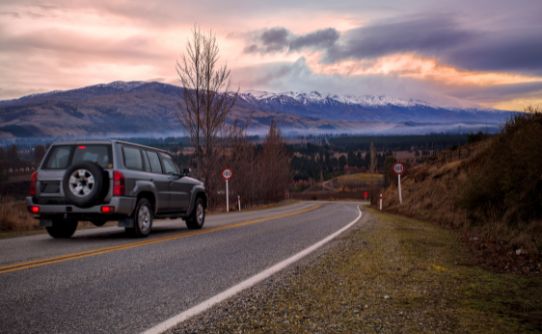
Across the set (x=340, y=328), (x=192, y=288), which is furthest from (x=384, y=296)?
Result: (x=192, y=288)

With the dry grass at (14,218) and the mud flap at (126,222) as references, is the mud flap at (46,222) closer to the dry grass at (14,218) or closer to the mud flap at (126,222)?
the mud flap at (126,222)

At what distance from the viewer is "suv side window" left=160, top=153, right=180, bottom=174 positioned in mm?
14016

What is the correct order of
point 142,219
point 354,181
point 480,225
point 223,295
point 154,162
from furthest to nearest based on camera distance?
point 354,181 → point 480,225 → point 154,162 → point 142,219 → point 223,295

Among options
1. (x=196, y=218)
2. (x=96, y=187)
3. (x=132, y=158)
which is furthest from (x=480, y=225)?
(x=96, y=187)

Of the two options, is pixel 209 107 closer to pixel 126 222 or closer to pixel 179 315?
pixel 126 222

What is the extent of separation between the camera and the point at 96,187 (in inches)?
444

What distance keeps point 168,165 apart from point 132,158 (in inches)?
71.6

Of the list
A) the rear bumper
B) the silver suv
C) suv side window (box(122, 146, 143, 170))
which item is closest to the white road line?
the rear bumper

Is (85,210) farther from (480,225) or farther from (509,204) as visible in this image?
(480,225)

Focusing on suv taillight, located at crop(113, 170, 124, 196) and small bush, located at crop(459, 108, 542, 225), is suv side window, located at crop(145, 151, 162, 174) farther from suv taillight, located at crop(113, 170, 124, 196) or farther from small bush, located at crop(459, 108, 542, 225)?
small bush, located at crop(459, 108, 542, 225)

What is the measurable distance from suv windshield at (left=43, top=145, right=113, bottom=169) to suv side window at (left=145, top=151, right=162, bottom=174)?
146 cm

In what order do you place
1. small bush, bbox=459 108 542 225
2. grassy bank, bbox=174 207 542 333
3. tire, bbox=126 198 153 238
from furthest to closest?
small bush, bbox=459 108 542 225 < tire, bbox=126 198 153 238 < grassy bank, bbox=174 207 542 333

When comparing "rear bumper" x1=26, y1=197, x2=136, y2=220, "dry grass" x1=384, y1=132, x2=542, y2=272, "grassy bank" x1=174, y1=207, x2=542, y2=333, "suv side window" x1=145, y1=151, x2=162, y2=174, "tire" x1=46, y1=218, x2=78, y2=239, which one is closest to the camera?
"grassy bank" x1=174, y1=207, x2=542, y2=333

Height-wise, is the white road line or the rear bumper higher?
the rear bumper
